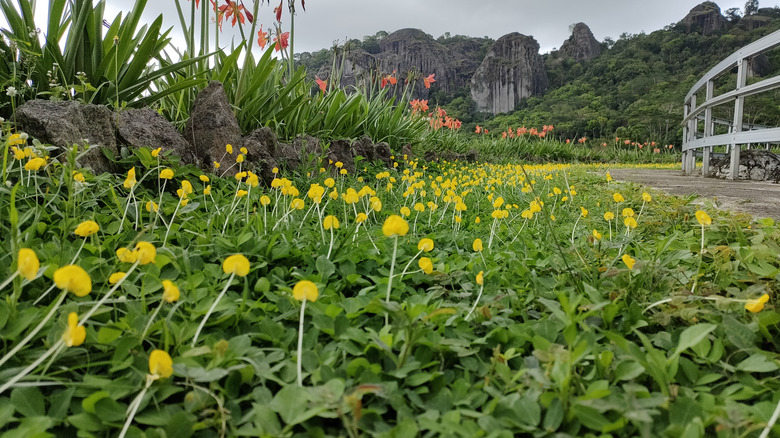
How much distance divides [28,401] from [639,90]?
144 feet

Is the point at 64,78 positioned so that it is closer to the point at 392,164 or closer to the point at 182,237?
the point at 182,237

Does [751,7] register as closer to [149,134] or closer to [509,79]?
[509,79]

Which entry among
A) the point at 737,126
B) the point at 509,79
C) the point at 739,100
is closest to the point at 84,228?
the point at 737,126

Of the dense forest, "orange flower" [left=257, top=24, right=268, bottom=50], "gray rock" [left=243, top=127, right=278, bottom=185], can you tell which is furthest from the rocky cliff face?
"gray rock" [left=243, top=127, right=278, bottom=185]

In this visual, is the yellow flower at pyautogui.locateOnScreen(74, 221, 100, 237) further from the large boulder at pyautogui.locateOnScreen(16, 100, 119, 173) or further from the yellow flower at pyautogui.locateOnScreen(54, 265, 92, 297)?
the large boulder at pyautogui.locateOnScreen(16, 100, 119, 173)

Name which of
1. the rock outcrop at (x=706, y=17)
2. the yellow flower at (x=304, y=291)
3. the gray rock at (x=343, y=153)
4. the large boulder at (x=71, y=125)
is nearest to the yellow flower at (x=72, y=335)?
the yellow flower at (x=304, y=291)

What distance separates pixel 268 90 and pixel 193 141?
1034 millimetres

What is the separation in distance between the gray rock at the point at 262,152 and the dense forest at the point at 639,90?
23.2 meters

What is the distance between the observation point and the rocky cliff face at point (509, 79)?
64.0 m

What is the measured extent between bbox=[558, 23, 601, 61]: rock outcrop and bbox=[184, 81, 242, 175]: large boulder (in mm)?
80759

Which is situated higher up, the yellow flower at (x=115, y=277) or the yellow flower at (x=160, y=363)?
the yellow flower at (x=115, y=277)

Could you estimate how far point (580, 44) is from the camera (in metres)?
73.9

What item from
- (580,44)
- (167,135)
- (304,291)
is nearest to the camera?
(304,291)

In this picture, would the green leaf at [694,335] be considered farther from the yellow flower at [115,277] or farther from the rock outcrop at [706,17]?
the rock outcrop at [706,17]
